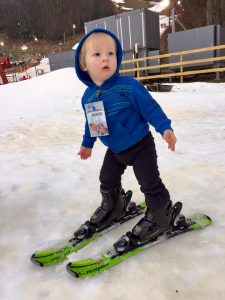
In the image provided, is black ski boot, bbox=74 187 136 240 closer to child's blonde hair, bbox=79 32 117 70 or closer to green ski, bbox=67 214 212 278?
green ski, bbox=67 214 212 278

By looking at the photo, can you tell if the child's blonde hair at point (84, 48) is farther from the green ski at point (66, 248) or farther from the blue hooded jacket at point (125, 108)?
the green ski at point (66, 248)

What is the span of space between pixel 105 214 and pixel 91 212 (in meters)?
0.40

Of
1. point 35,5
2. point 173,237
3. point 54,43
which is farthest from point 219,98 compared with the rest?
point 35,5

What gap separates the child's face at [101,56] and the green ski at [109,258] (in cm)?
117

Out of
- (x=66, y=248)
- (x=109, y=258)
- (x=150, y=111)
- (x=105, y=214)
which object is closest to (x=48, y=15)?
(x=105, y=214)

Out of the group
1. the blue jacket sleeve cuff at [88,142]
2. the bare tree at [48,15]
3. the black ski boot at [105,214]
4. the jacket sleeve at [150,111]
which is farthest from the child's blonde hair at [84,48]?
the bare tree at [48,15]

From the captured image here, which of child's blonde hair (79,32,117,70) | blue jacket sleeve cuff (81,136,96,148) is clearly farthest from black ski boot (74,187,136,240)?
child's blonde hair (79,32,117,70)

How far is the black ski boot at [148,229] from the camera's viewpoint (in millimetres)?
2037

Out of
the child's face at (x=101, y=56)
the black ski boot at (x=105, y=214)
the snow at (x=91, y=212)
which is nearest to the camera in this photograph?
the snow at (x=91, y=212)

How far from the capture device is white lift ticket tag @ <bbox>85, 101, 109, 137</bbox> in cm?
202

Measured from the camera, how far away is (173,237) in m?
2.19

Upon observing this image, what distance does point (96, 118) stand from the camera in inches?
81.2

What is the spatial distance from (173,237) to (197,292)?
563mm

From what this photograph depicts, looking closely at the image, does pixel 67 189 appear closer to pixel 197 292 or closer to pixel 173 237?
pixel 173 237
